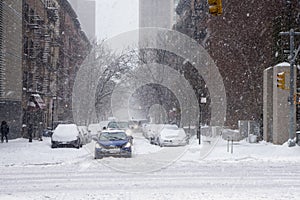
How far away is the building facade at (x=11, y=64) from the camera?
3384 centimetres

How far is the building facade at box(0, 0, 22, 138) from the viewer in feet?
111

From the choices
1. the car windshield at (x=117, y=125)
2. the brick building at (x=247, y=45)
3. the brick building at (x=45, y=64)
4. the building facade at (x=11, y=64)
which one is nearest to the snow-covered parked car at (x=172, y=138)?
the brick building at (x=247, y=45)

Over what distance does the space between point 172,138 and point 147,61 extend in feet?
92.3

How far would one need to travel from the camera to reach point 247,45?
40.1 metres

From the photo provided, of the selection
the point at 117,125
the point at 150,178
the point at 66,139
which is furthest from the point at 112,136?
the point at 117,125

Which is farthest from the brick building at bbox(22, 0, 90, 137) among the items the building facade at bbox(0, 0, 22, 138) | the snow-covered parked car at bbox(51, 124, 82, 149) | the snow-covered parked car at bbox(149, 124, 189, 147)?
the snow-covered parked car at bbox(149, 124, 189, 147)

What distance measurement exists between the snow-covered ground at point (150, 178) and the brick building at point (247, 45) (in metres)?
13.9

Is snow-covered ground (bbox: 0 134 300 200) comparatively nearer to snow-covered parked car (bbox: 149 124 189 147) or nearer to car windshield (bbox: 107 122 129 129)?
snow-covered parked car (bbox: 149 124 189 147)

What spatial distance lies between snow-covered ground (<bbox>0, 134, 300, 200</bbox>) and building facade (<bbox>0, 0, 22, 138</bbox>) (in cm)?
1394

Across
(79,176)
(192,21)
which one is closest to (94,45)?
(192,21)

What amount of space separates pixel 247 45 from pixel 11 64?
61.3 feet

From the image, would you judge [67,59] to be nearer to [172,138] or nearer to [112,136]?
[172,138]

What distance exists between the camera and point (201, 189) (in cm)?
1207

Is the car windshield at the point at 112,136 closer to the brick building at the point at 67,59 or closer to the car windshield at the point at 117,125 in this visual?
the car windshield at the point at 117,125
